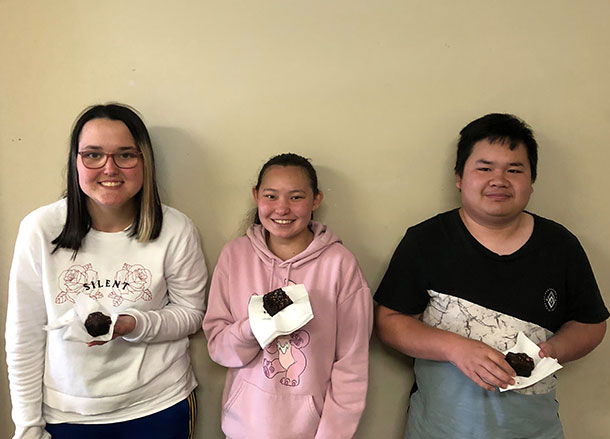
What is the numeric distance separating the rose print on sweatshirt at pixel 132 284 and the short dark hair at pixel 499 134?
1048 mm

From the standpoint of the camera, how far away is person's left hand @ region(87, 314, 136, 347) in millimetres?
1265

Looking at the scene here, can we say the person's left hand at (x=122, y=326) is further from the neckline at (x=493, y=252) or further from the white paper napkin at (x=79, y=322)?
the neckline at (x=493, y=252)

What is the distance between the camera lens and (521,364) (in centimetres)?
123

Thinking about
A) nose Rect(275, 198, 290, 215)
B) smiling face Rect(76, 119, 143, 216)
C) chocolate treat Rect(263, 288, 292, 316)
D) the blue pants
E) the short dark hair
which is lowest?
the blue pants

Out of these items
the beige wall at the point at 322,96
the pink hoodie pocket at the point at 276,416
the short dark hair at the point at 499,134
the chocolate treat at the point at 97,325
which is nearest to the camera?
the chocolate treat at the point at 97,325

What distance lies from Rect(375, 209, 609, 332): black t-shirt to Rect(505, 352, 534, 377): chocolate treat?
17 cm

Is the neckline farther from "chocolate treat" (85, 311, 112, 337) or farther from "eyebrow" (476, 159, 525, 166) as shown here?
"chocolate treat" (85, 311, 112, 337)

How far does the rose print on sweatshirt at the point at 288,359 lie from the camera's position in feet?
4.40

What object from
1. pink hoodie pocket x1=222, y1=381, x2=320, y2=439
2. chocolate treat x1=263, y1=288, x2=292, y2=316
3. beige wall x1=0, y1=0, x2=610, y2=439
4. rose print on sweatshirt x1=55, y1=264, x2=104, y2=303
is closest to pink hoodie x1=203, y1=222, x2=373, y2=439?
pink hoodie pocket x1=222, y1=381, x2=320, y2=439

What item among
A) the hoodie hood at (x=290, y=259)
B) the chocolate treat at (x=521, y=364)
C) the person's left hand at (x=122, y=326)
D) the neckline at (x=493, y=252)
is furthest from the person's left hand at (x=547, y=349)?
the person's left hand at (x=122, y=326)

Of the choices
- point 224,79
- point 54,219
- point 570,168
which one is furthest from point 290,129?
point 570,168

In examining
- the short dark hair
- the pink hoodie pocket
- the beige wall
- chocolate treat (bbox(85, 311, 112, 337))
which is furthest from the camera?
the beige wall

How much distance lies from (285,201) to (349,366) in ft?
1.72

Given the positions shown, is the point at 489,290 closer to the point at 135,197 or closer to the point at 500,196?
the point at 500,196
